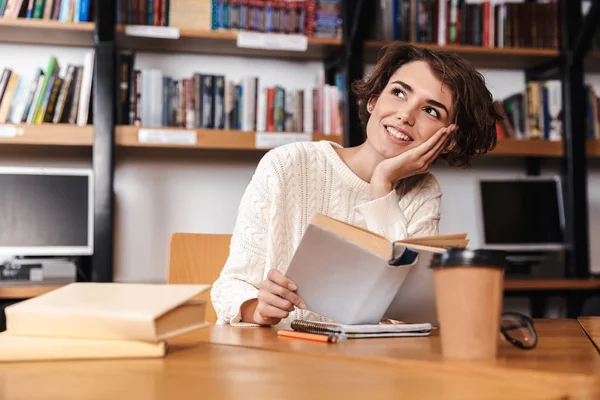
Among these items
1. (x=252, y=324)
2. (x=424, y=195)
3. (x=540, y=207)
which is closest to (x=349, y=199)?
(x=424, y=195)

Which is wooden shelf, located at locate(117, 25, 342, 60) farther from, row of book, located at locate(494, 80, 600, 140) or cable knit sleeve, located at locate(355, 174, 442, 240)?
cable knit sleeve, located at locate(355, 174, 442, 240)

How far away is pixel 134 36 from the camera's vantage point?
307 centimetres

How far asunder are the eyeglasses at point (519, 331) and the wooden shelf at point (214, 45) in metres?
2.36

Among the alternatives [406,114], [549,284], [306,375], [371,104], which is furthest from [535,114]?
[306,375]

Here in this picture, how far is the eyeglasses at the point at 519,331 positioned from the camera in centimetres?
88

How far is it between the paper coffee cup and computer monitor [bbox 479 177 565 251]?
264cm

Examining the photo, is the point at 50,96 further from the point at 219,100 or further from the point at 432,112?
the point at 432,112

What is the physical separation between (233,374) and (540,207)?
2947mm

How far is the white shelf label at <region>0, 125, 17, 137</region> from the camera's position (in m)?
2.84

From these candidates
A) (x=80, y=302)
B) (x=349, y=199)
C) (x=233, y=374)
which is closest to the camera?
(x=233, y=374)

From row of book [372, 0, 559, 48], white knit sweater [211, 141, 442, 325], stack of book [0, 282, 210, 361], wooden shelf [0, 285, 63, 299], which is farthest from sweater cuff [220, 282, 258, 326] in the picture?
row of book [372, 0, 559, 48]

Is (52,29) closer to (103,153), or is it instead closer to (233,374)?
(103,153)

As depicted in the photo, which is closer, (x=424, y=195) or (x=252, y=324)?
(x=252, y=324)

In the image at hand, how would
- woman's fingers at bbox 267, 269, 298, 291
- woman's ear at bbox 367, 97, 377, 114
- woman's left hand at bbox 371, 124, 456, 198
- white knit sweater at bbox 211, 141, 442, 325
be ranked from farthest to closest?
woman's ear at bbox 367, 97, 377, 114, woman's left hand at bbox 371, 124, 456, 198, white knit sweater at bbox 211, 141, 442, 325, woman's fingers at bbox 267, 269, 298, 291
